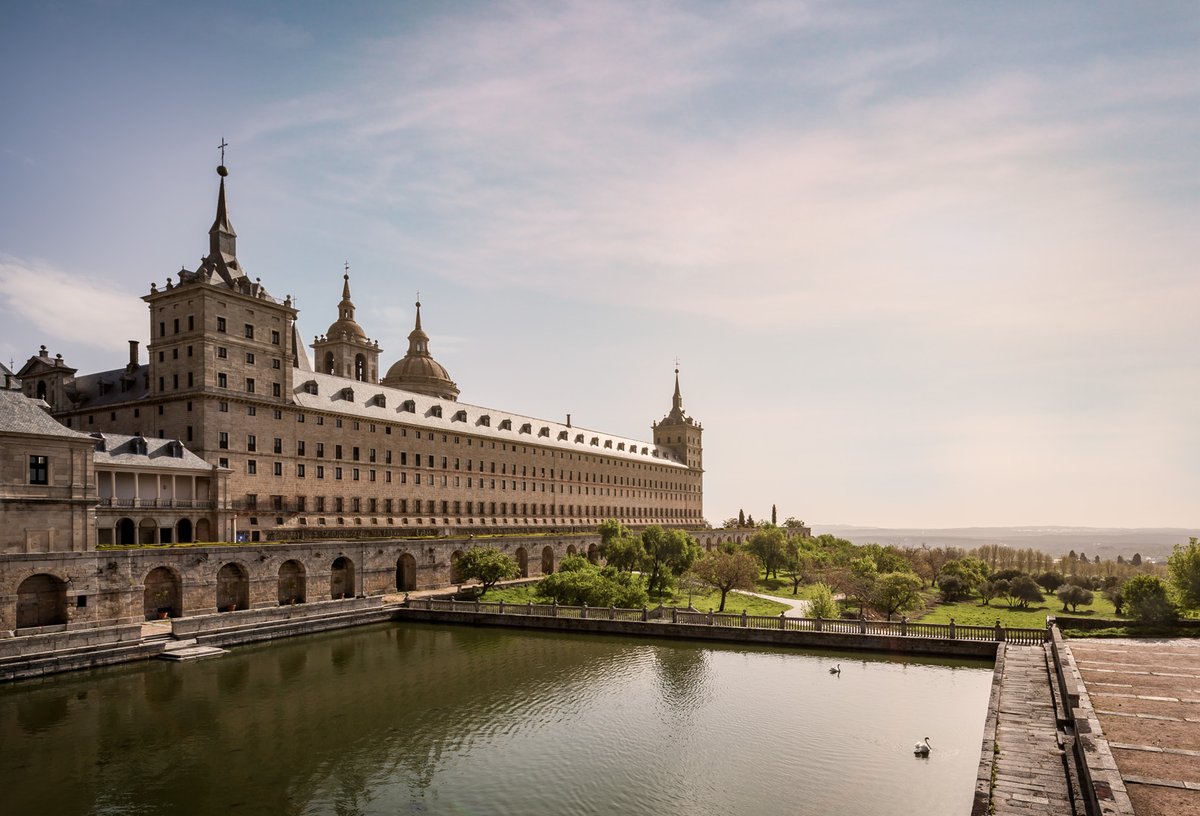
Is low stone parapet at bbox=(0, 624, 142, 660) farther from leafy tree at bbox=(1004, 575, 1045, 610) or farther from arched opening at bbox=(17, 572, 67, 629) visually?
leafy tree at bbox=(1004, 575, 1045, 610)

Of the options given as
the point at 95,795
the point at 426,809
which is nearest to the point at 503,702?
the point at 426,809

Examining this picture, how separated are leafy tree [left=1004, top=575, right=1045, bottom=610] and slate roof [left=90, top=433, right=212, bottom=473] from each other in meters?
66.1

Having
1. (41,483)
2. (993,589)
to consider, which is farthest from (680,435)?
(41,483)

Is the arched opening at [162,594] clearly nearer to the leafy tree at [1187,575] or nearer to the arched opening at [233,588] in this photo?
the arched opening at [233,588]

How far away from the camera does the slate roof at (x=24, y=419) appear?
39688 mm

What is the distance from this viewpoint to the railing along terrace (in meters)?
39.9

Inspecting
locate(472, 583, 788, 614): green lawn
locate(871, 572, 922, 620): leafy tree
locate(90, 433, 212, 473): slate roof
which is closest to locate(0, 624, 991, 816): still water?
locate(871, 572, 922, 620): leafy tree

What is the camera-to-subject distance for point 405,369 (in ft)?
328

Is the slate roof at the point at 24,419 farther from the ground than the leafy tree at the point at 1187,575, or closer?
farther from the ground

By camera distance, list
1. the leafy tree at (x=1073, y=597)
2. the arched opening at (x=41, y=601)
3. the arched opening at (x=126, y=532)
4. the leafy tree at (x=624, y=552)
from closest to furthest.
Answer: the arched opening at (x=41, y=601) < the arched opening at (x=126, y=532) < the leafy tree at (x=1073, y=597) < the leafy tree at (x=624, y=552)

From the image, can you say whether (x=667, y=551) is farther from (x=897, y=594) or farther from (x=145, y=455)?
(x=145, y=455)

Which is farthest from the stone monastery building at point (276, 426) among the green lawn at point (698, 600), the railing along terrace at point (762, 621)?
the railing along terrace at point (762, 621)

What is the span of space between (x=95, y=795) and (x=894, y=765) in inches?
922

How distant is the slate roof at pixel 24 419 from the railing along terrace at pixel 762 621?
23.9 meters
